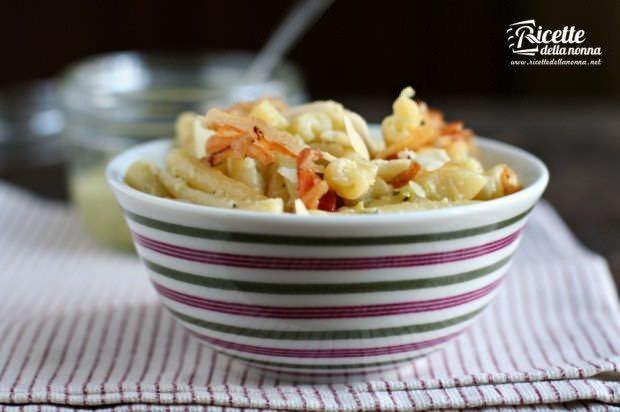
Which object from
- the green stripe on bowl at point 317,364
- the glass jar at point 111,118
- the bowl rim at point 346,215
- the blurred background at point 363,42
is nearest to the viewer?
the bowl rim at point 346,215

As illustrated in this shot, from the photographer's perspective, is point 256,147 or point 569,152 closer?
point 256,147

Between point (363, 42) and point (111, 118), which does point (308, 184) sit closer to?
point (111, 118)

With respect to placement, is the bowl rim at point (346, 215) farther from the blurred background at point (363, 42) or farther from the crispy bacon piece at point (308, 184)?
the blurred background at point (363, 42)

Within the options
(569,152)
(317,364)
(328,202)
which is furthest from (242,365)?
(569,152)

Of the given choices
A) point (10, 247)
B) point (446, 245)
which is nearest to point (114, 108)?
point (10, 247)

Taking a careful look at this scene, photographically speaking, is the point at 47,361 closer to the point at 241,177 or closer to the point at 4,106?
the point at 241,177

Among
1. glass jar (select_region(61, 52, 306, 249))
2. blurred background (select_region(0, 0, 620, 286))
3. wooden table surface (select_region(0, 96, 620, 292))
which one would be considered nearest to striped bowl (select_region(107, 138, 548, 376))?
wooden table surface (select_region(0, 96, 620, 292))

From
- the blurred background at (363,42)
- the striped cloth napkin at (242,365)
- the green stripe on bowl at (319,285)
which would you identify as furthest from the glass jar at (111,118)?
the blurred background at (363,42)
